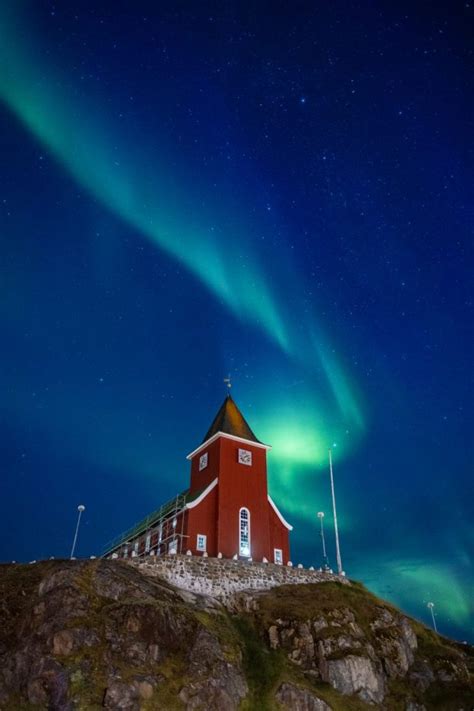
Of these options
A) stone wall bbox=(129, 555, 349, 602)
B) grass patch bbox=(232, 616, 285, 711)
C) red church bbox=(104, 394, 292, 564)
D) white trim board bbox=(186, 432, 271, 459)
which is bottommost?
grass patch bbox=(232, 616, 285, 711)

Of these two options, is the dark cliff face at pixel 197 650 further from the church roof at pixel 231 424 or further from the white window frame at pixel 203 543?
the church roof at pixel 231 424

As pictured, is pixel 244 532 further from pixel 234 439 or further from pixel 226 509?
pixel 234 439

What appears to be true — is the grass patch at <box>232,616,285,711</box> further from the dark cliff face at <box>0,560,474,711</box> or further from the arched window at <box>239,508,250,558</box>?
the arched window at <box>239,508,250,558</box>

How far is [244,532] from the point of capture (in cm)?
4916

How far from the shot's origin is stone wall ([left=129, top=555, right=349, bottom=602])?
1556 inches

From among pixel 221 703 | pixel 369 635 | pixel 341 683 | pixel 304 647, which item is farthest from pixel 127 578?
pixel 369 635

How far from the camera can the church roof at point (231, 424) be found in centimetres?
5347

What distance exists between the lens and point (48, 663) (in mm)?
27703

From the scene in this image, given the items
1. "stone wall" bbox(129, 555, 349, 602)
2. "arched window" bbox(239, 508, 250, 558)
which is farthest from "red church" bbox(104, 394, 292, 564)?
"stone wall" bbox(129, 555, 349, 602)

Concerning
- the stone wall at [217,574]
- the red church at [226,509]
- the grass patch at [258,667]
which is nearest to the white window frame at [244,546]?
the red church at [226,509]

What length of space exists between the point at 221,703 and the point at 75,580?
10644 millimetres

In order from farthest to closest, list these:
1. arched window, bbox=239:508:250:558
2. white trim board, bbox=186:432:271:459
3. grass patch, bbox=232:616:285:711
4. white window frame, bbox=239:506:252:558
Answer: white trim board, bbox=186:432:271:459, arched window, bbox=239:508:250:558, white window frame, bbox=239:506:252:558, grass patch, bbox=232:616:285:711

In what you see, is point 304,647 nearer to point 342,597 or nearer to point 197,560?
point 342,597

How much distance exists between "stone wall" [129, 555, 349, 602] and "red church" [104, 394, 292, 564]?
2947 millimetres
